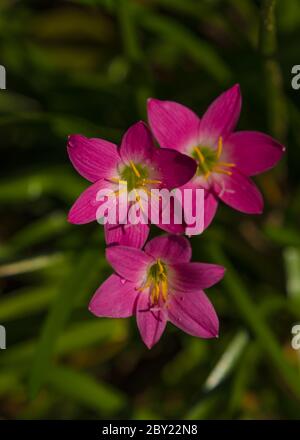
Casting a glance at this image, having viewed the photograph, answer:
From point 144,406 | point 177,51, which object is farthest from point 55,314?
point 177,51

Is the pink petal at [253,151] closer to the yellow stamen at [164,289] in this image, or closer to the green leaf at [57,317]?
the yellow stamen at [164,289]

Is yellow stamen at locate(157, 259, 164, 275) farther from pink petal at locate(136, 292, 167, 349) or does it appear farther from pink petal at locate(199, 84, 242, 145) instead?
pink petal at locate(199, 84, 242, 145)

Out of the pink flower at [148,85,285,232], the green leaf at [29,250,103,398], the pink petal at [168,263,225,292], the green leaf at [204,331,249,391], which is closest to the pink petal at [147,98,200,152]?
the pink flower at [148,85,285,232]

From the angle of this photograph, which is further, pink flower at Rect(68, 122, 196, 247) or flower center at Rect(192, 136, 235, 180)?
flower center at Rect(192, 136, 235, 180)

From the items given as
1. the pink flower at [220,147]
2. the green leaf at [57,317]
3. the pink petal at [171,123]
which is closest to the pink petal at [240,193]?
the pink flower at [220,147]

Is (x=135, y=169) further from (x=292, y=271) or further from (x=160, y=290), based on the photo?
(x=292, y=271)

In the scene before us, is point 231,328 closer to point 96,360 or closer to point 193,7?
point 96,360
